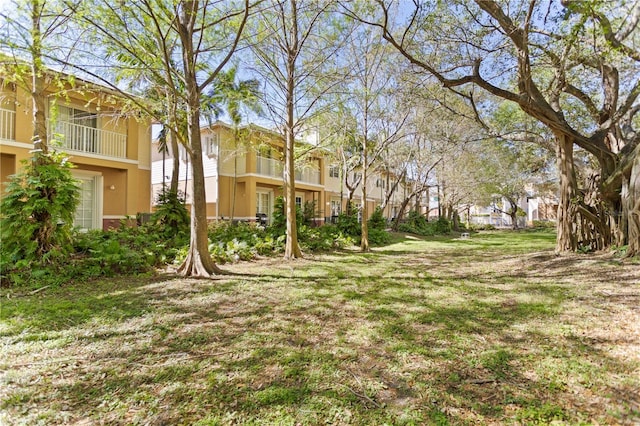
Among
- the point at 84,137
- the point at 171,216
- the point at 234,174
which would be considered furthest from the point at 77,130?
the point at 234,174

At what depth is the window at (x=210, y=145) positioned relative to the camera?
1770 centimetres

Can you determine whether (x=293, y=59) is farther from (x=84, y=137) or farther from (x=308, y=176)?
(x=308, y=176)

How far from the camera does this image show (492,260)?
9578 mm

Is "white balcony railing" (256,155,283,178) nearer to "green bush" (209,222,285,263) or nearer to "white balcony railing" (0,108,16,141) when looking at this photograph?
"green bush" (209,222,285,263)

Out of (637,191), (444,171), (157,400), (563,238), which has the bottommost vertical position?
(157,400)

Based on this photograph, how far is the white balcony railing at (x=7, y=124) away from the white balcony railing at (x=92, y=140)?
1.14 metres

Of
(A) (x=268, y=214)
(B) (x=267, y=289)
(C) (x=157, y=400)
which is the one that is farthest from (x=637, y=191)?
(A) (x=268, y=214)

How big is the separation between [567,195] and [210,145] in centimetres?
1619

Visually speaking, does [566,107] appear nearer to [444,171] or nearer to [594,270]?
A: [594,270]

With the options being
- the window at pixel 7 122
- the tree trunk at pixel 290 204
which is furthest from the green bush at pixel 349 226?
the window at pixel 7 122

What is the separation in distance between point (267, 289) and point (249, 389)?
3193mm

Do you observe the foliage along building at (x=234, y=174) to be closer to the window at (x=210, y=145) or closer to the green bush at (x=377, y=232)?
the window at (x=210, y=145)

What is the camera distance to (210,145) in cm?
1794

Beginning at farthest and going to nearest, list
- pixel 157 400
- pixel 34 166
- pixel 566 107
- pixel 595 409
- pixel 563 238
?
pixel 566 107 → pixel 563 238 → pixel 34 166 → pixel 157 400 → pixel 595 409
